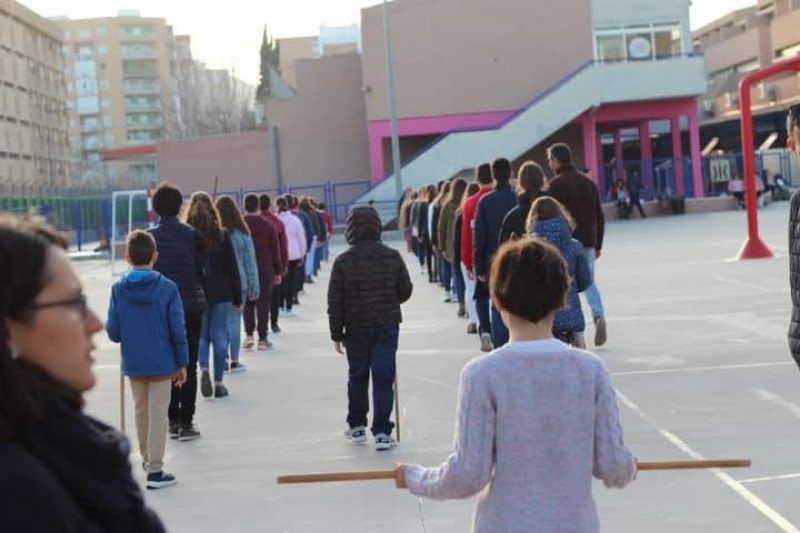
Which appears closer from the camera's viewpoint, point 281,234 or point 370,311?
point 370,311

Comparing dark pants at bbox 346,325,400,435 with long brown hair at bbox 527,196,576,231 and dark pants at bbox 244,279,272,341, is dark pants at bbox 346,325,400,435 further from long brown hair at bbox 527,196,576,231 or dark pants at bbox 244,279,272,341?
dark pants at bbox 244,279,272,341

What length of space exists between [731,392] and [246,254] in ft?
16.0

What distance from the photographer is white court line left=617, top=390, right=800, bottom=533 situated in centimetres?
645

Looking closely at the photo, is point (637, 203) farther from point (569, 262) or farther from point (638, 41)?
point (569, 262)

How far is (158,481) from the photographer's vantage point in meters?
8.18

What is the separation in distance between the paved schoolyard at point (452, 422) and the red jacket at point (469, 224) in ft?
3.21

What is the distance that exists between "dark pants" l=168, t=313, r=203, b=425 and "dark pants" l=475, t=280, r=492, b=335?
3660 mm

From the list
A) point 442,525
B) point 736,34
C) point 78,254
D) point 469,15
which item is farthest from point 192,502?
point 736,34

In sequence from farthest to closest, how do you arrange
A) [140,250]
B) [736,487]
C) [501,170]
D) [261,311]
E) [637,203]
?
[637,203] → [261,311] → [501,170] → [140,250] → [736,487]

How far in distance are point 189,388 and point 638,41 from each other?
42.5 meters

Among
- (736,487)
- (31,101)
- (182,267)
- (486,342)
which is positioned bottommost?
(736,487)

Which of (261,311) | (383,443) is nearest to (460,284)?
(261,311)

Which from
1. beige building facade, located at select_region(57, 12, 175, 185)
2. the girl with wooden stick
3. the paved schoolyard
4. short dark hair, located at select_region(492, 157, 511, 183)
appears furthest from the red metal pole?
beige building facade, located at select_region(57, 12, 175, 185)

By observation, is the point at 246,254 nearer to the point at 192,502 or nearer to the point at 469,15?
the point at 192,502
